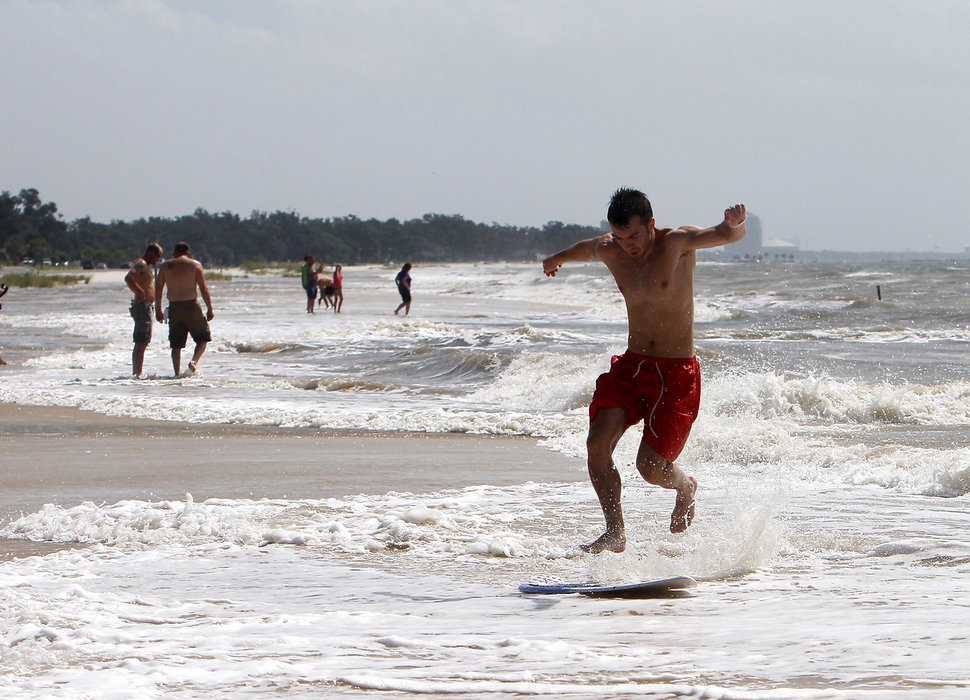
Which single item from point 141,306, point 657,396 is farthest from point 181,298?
point 657,396

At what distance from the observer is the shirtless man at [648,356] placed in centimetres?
465

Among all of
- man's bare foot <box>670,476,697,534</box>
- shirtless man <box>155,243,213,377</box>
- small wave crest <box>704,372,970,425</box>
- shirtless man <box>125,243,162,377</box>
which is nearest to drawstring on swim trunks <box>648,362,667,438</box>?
man's bare foot <box>670,476,697,534</box>

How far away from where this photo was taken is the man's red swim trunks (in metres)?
4.68

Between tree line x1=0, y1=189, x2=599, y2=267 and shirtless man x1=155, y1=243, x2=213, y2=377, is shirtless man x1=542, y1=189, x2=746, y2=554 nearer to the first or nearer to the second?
shirtless man x1=155, y1=243, x2=213, y2=377

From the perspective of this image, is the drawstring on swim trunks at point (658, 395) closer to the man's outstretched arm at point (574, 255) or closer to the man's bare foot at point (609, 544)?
the man's bare foot at point (609, 544)

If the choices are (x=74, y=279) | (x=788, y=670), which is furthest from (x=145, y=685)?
(x=74, y=279)

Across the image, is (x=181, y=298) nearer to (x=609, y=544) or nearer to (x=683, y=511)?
(x=683, y=511)

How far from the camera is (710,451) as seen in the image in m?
7.72

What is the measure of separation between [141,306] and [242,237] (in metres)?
153

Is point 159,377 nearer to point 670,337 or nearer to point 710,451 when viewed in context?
point 710,451

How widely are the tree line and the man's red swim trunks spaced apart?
353 ft

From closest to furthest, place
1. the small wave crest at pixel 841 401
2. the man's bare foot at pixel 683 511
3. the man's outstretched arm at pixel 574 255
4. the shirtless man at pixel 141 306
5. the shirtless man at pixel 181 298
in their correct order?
the man's outstretched arm at pixel 574 255 → the man's bare foot at pixel 683 511 → the small wave crest at pixel 841 401 → the shirtless man at pixel 181 298 → the shirtless man at pixel 141 306

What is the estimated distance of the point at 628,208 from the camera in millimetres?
4602

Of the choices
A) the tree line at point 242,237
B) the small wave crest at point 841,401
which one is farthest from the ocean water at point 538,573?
the tree line at point 242,237
